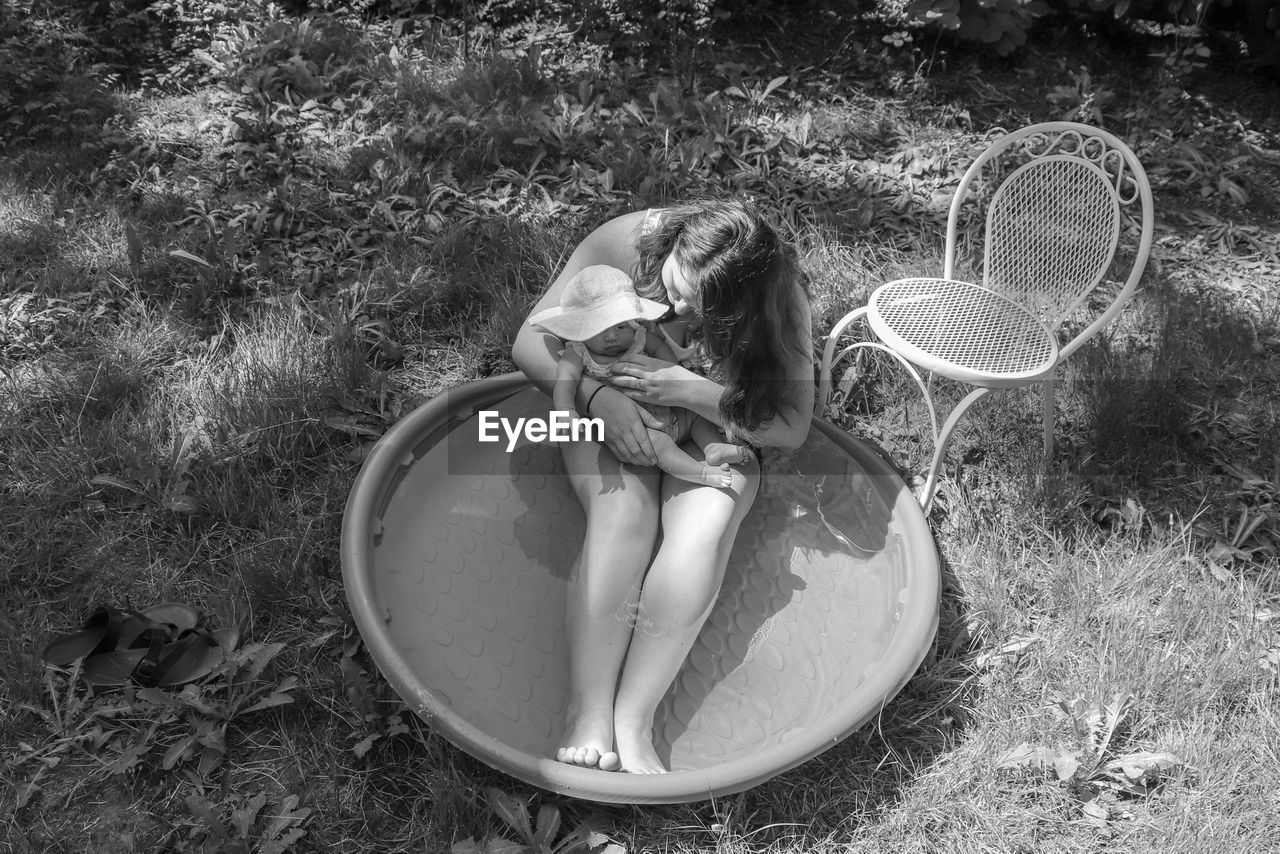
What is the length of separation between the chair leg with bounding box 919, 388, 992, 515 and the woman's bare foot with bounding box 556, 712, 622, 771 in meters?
1.21

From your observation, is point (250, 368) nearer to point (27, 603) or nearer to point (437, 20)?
point (27, 603)

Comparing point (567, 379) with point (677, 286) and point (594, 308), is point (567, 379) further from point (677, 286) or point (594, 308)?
point (677, 286)

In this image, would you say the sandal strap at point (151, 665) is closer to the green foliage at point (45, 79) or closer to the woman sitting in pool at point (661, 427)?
the woman sitting in pool at point (661, 427)

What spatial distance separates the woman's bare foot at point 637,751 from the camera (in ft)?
7.16

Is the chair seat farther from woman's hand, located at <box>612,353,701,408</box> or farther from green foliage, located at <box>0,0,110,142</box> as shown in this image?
green foliage, located at <box>0,0,110,142</box>

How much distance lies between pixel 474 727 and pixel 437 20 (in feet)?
12.8

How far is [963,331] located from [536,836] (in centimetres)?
184

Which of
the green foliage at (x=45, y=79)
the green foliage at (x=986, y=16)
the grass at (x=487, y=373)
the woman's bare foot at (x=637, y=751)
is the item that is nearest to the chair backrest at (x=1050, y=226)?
the grass at (x=487, y=373)

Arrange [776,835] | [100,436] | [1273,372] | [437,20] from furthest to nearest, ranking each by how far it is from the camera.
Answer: [437,20] → [1273,372] → [100,436] → [776,835]

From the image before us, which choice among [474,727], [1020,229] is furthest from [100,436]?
[1020,229]

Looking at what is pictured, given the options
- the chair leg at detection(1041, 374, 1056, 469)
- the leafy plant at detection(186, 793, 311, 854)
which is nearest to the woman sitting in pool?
the leafy plant at detection(186, 793, 311, 854)

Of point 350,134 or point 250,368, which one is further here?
point 350,134

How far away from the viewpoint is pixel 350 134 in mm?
4152

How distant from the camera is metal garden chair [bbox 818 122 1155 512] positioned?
2.82m
